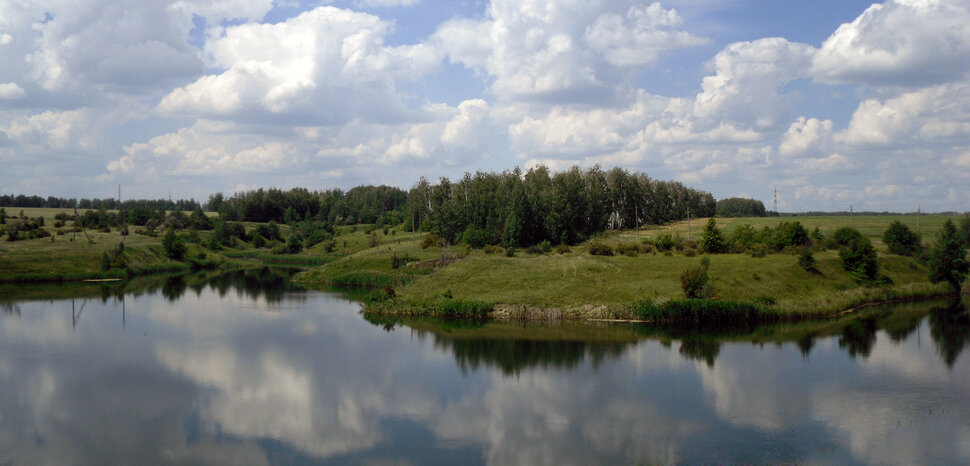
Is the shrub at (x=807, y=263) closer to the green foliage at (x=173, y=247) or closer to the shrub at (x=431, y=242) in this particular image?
the shrub at (x=431, y=242)

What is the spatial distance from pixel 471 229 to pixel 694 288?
38913mm

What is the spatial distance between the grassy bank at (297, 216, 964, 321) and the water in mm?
2674

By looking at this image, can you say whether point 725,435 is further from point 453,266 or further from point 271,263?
point 271,263

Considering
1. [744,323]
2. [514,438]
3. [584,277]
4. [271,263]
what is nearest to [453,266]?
[584,277]

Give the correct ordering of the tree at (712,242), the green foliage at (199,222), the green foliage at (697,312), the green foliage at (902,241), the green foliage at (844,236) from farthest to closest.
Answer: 1. the green foliage at (199,222)
2. the green foliage at (844,236)
3. the green foliage at (902,241)
4. the tree at (712,242)
5. the green foliage at (697,312)

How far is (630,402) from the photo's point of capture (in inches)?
1055

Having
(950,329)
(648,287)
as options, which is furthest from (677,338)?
(950,329)

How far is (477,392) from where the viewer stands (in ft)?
94.4

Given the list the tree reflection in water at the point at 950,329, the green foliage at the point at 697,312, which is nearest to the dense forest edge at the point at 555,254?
the green foliage at the point at 697,312

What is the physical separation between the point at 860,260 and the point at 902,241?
14401mm

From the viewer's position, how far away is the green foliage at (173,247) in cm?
9631

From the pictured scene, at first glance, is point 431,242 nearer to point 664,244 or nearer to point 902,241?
point 664,244

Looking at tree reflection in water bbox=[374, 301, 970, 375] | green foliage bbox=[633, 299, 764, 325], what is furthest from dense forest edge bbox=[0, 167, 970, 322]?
tree reflection in water bbox=[374, 301, 970, 375]

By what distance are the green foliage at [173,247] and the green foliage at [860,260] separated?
289 feet
